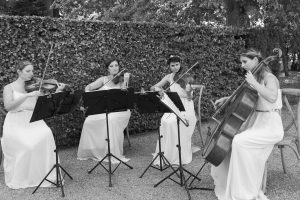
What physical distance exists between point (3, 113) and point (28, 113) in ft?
Answer: 1.85

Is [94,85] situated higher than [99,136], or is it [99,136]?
[94,85]

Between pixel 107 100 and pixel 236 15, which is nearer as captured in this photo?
pixel 107 100

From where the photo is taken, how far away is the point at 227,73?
30.5 feet

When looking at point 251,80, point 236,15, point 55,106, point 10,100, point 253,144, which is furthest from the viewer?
point 236,15

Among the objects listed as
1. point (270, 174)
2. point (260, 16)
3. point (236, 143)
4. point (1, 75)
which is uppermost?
point (260, 16)

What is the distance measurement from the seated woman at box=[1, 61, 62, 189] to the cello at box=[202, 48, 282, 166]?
2.15 meters

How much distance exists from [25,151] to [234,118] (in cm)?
265

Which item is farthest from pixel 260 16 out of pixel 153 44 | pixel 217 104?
pixel 217 104

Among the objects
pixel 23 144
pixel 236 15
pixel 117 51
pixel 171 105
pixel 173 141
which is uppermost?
pixel 236 15

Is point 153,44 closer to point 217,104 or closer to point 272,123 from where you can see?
point 217,104

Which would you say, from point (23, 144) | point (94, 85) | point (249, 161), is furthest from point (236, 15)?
point (23, 144)

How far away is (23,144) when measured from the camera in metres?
4.85

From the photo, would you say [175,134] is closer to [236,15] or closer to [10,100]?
[10,100]

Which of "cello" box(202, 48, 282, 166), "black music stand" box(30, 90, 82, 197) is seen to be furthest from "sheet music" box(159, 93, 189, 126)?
"black music stand" box(30, 90, 82, 197)
